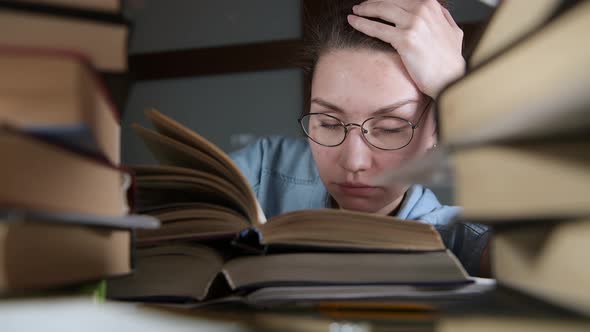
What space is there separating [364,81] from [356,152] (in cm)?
14

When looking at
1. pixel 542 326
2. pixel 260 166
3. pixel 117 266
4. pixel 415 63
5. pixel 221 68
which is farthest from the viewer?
pixel 221 68

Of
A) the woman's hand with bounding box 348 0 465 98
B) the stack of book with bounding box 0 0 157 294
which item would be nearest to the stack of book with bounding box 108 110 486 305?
the stack of book with bounding box 0 0 157 294

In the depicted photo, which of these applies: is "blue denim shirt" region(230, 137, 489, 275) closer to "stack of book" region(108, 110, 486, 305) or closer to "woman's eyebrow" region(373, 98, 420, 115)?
"woman's eyebrow" region(373, 98, 420, 115)

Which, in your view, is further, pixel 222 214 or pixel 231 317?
pixel 222 214

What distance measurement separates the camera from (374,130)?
97 cm

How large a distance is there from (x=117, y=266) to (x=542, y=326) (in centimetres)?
31

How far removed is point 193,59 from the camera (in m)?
2.07

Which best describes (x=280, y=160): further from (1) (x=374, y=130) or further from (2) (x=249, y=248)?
(2) (x=249, y=248)

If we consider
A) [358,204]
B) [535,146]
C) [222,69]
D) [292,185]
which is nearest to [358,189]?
[358,204]

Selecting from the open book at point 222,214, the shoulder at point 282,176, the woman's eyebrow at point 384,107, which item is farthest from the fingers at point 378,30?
the open book at point 222,214

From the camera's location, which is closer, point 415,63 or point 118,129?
point 118,129

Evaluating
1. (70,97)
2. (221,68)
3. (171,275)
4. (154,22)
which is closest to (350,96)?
(171,275)

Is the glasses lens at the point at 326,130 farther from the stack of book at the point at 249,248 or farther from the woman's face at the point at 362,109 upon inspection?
the stack of book at the point at 249,248

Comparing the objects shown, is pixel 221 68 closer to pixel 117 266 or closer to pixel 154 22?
pixel 154 22
